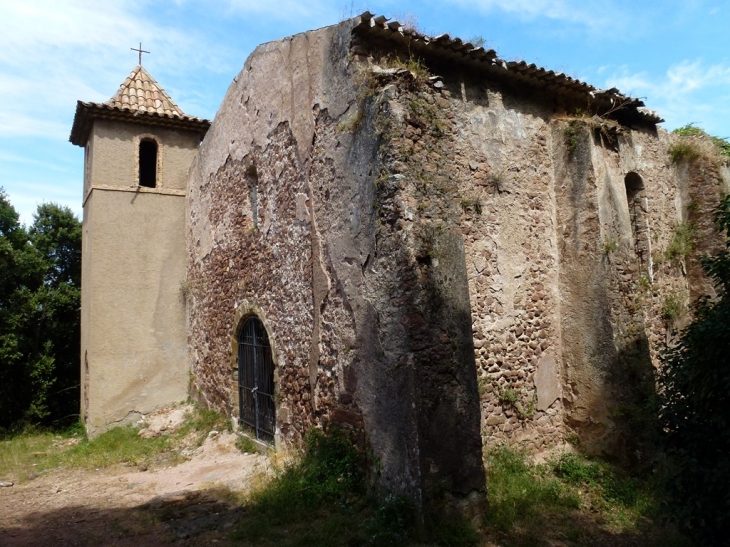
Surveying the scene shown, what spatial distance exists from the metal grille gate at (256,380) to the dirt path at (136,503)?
1.56ft

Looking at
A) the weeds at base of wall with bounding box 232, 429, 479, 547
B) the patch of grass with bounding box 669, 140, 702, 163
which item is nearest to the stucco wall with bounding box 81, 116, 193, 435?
the weeds at base of wall with bounding box 232, 429, 479, 547

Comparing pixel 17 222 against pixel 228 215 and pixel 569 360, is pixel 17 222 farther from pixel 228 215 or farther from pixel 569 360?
pixel 569 360

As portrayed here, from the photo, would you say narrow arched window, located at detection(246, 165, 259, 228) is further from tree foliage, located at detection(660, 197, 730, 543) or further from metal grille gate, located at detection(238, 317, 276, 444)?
tree foliage, located at detection(660, 197, 730, 543)

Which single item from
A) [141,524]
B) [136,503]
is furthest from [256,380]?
[141,524]

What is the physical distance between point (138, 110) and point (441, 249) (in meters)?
8.71

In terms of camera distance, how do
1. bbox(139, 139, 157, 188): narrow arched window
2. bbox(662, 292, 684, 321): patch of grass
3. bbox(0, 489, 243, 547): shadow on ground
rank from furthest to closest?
bbox(139, 139, 157, 188): narrow arched window, bbox(662, 292, 684, 321): patch of grass, bbox(0, 489, 243, 547): shadow on ground

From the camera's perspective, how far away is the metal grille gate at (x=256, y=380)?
345 inches

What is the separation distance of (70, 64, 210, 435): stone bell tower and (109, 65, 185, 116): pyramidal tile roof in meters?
0.04

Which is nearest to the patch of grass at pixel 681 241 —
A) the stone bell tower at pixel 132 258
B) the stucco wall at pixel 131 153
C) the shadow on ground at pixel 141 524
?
the shadow on ground at pixel 141 524

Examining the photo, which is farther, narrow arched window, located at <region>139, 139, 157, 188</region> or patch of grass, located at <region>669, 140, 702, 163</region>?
narrow arched window, located at <region>139, 139, 157, 188</region>

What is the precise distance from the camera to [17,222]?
1579cm

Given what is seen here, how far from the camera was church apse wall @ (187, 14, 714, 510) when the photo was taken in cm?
566

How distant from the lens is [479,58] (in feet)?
Answer: 24.1

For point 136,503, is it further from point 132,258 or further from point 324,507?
point 132,258
